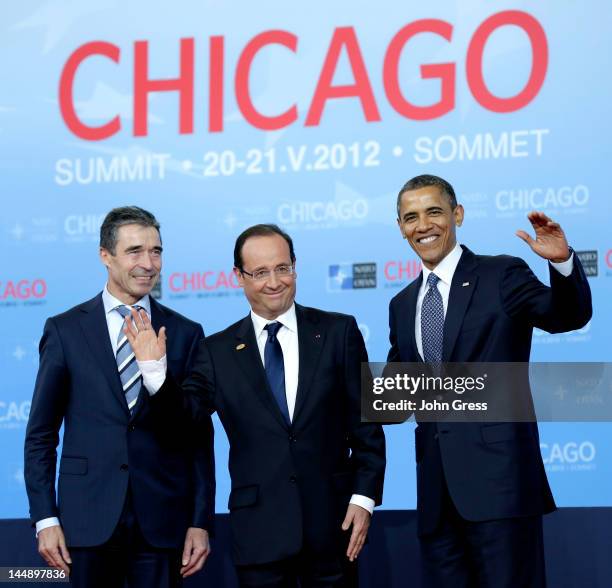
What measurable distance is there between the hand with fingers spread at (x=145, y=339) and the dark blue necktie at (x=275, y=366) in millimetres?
312

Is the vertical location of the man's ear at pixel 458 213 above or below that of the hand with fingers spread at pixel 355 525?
above

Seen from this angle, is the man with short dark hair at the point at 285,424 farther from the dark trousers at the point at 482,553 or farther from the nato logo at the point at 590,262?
the nato logo at the point at 590,262

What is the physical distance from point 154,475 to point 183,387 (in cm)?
28

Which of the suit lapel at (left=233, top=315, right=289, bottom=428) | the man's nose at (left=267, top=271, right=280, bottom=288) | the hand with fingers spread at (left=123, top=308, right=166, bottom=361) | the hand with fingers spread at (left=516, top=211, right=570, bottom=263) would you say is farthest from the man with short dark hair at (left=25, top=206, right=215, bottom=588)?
the hand with fingers spread at (left=516, top=211, right=570, bottom=263)

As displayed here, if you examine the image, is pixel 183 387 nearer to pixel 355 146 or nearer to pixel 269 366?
pixel 269 366

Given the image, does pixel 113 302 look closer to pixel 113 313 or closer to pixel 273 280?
pixel 113 313

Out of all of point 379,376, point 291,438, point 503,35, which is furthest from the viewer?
point 503,35

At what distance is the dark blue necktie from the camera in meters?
3.05

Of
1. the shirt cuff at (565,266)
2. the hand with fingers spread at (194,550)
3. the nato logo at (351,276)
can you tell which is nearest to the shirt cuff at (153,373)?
the hand with fingers spread at (194,550)

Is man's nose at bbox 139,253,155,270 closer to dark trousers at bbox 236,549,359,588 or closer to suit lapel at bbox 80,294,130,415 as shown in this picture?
suit lapel at bbox 80,294,130,415

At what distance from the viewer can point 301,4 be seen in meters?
4.79

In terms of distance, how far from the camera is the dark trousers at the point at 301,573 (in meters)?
2.91

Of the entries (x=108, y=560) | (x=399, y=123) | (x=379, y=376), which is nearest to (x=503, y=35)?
(x=399, y=123)

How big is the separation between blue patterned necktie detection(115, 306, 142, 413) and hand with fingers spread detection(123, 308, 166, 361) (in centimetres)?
18
